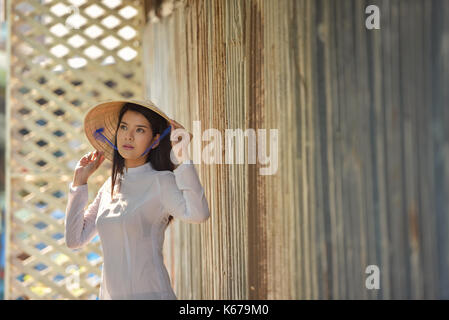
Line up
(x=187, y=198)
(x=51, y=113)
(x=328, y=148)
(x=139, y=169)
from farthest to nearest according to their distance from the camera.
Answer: (x=51, y=113)
(x=139, y=169)
(x=187, y=198)
(x=328, y=148)

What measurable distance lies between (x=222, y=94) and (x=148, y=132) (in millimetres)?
307

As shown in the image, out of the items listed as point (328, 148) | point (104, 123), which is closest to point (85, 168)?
point (104, 123)

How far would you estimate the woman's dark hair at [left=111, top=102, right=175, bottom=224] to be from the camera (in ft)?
4.90

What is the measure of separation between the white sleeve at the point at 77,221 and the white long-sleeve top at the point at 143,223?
0.08 m

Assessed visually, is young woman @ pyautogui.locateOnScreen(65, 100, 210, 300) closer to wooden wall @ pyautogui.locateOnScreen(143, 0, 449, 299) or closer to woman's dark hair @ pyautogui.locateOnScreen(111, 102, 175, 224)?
woman's dark hair @ pyautogui.locateOnScreen(111, 102, 175, 224)

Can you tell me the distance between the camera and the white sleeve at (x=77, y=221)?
4.99 feet

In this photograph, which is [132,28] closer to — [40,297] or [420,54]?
[40,297]

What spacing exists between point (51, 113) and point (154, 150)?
1484 mm

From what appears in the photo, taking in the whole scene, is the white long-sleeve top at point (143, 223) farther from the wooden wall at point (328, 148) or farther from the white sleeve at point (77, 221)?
the wooden wall at point (328, 148)

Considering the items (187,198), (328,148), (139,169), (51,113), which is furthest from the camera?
(51,113)

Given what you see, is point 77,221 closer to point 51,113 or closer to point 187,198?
point 187,198

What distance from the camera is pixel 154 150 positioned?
1529mm

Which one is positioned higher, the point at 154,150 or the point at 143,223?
the point at 154,150

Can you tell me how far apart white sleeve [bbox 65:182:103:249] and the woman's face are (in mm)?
175
